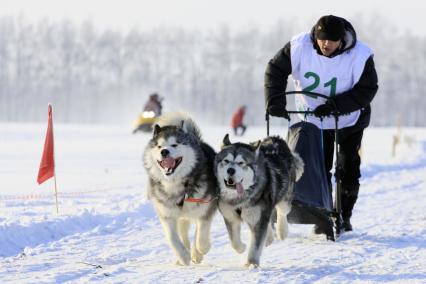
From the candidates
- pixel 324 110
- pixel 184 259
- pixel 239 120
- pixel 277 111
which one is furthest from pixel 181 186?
pixel 239 120

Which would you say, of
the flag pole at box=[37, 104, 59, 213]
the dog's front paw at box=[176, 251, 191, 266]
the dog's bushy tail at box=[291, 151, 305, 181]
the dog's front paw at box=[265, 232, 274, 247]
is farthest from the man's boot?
the flag pole at box=[37, 104, 59, 213]

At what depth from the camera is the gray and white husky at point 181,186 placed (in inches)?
183

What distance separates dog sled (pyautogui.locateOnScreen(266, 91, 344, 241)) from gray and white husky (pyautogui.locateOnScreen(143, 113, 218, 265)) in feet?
3.15

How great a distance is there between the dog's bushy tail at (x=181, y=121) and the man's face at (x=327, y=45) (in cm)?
118

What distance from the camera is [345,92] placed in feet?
18.3

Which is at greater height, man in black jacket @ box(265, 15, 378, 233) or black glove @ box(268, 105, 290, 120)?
man in black jacket @ box(265, 15, 378, 233)

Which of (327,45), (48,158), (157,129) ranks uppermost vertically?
→ (327,45)

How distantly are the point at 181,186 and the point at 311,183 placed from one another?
1.28 meters

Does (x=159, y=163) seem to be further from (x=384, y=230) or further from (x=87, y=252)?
(x=384, y=230)

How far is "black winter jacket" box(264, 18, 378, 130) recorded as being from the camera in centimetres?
552

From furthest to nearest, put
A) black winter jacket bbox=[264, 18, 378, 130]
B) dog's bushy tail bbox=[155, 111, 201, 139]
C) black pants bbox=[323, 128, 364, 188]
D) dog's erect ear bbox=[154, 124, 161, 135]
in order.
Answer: black pants bbox=[323, 128, 364, 188] < black winter jacket bbox=[264, 18, 378, 130] < dog's bushy tail bbox=[155, 111, 201, 139] < dog's erect ear bbox=[154, 124, 161, 135]

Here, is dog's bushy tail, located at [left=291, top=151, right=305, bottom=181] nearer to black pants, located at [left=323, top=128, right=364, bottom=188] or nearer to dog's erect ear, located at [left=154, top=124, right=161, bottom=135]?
black pants, located at [left=323, top=128, right=364, bottom=188]

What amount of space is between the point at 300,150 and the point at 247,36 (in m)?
53.6

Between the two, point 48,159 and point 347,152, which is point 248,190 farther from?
point 48,159
